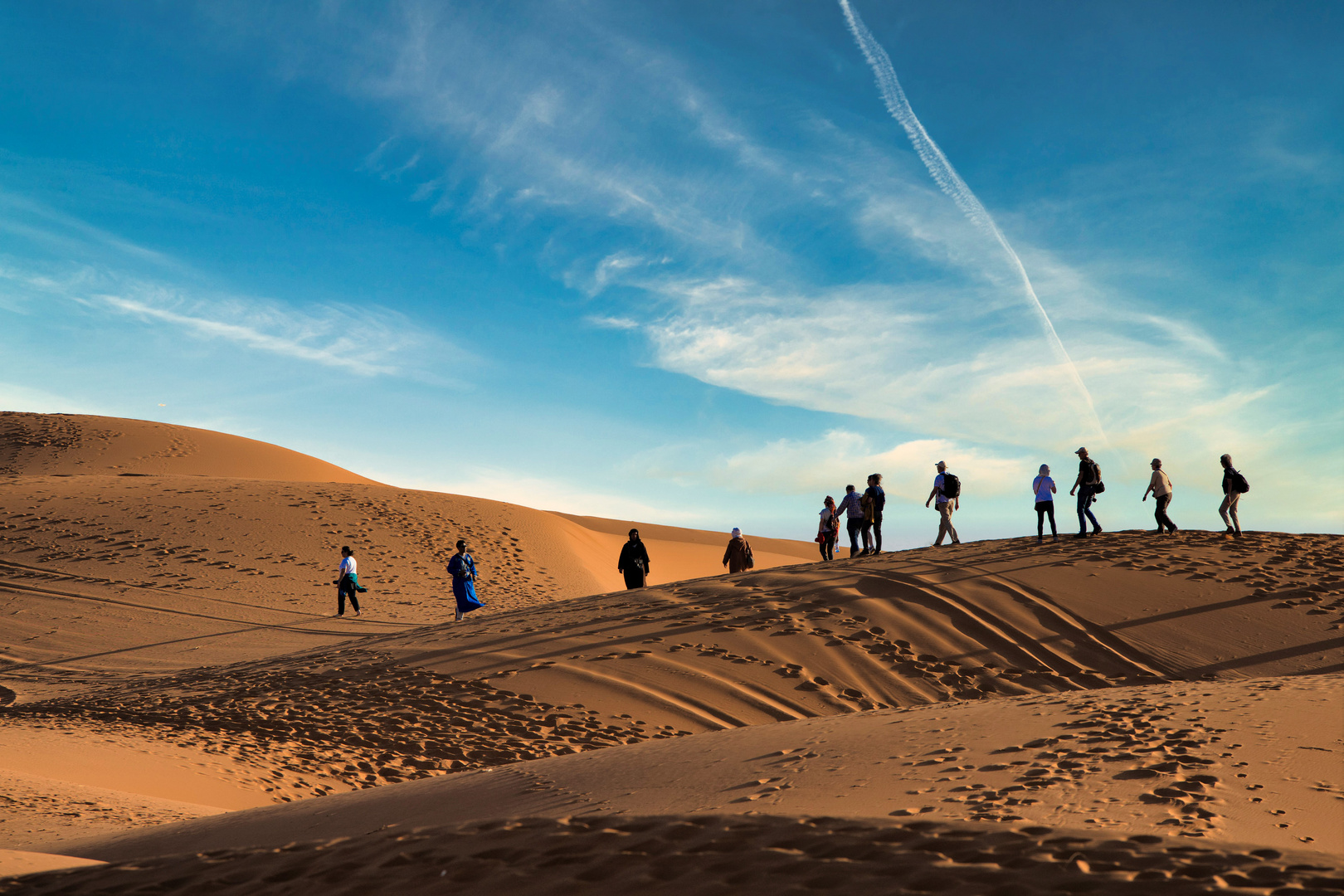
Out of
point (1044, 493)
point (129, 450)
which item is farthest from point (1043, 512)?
point (129, 450)

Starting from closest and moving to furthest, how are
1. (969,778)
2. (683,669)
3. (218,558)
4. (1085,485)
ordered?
(969,778) < (683,669) < (1085,485) < (218,558)

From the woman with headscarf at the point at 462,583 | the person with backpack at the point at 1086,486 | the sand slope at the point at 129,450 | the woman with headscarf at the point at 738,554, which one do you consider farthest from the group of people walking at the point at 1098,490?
the sand slope at the point at 129,450

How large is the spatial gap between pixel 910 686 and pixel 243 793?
22.7 feet

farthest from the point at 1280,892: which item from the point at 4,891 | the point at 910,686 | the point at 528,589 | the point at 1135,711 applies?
the point at 528,589

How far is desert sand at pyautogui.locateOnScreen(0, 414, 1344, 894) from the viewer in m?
3.53

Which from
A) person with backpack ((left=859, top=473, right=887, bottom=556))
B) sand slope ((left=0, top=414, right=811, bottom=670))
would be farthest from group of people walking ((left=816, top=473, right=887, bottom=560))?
sand slope ((left=0, top=414, right=811, bottom=670))

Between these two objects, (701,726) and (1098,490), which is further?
(1098,490)

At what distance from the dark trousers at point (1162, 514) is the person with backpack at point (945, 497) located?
3.35 meters

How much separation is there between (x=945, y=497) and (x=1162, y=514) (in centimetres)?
373

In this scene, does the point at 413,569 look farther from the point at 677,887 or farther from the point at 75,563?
the point at 677,887

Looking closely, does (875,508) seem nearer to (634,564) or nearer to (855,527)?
(855,527)

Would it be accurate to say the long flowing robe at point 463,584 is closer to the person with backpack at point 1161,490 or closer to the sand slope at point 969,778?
the sand slope at point 969,778

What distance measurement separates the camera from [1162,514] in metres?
14.5

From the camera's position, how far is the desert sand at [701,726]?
3.53m
